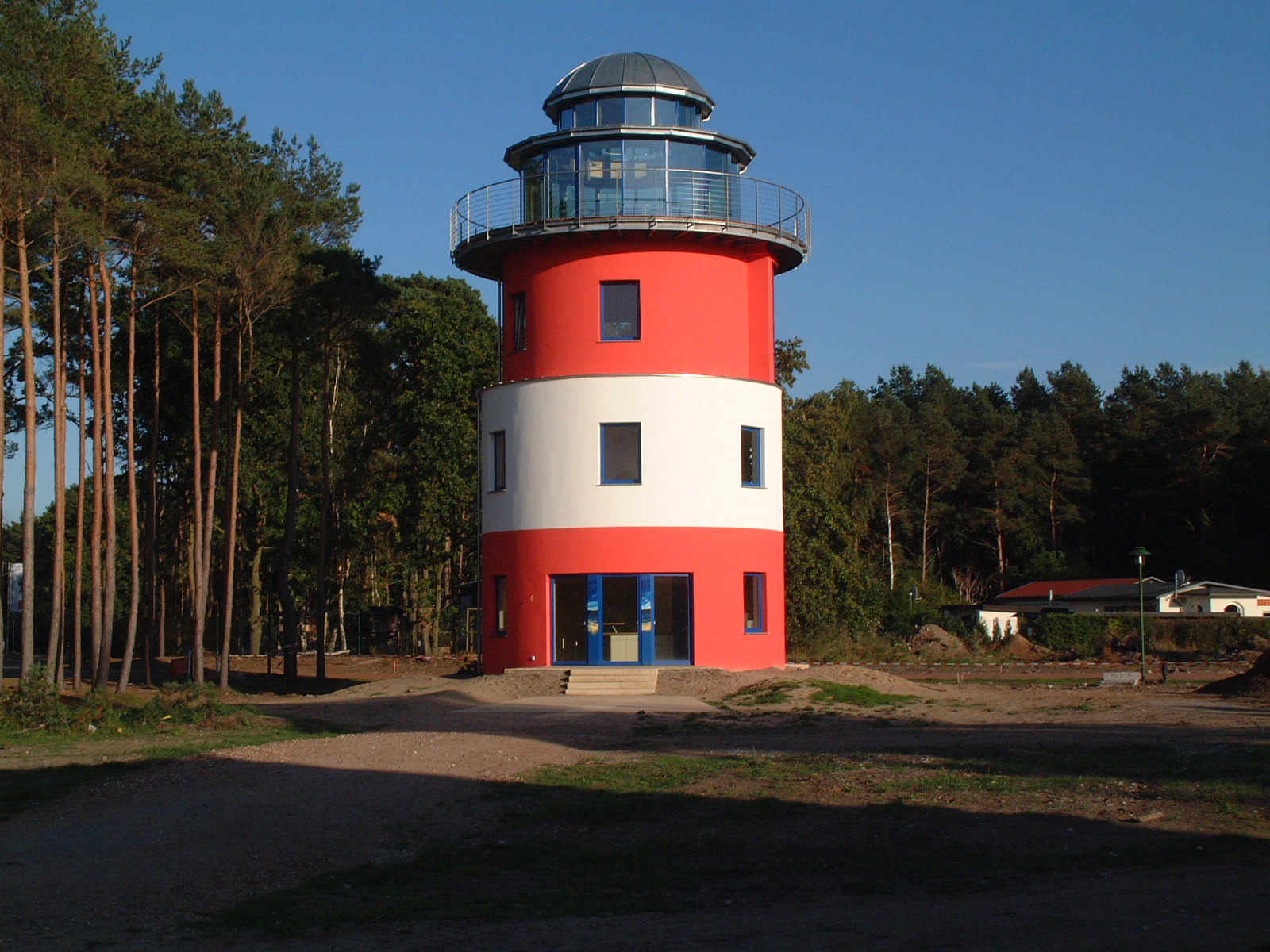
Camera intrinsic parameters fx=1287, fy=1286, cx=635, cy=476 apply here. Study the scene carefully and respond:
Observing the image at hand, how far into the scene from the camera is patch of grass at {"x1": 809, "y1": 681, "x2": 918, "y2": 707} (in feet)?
77.4

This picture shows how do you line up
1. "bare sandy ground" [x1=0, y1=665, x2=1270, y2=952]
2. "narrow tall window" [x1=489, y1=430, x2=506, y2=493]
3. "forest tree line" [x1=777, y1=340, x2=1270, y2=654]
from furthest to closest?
"forest tree line" [x1=777, y1=340, x2=1270, y2=654], "narrow tall window" [x1=489, y1=430, x2=506, y2=493], "bare sandy ground" [x1=0, y1=665, x2=1270, y2=952]

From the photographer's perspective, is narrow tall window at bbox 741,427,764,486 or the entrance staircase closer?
the entrance staircase

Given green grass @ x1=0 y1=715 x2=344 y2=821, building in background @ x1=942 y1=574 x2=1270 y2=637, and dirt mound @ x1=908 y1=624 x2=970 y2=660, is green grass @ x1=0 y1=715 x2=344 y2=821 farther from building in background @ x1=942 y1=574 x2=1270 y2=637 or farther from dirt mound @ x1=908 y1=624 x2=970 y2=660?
building in background @ x1=942 y1=574 x2=1270 y2=637

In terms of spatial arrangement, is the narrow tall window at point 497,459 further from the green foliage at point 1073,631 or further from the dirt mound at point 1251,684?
the green foliage at point 1073,631

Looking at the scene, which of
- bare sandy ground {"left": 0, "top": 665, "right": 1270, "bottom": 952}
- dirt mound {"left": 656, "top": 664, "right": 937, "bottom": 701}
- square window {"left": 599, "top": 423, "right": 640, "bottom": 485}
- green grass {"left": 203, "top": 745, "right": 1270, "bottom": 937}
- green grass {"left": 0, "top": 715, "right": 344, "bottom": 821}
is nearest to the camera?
bare sandy ground {"left": 0, "top": 665, "right": 1270, "bottom": 952}

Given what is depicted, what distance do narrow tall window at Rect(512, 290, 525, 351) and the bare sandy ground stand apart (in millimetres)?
10950

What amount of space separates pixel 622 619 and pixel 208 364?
2138 centimetres

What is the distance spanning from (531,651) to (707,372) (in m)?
7.50

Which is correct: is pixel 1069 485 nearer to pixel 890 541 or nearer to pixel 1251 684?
pixel 890 541

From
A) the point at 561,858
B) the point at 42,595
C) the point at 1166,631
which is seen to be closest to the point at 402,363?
the point at 1166,631

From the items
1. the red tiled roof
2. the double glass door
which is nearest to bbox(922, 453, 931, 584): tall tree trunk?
the red tiled roof

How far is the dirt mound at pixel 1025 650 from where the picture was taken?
155 feet

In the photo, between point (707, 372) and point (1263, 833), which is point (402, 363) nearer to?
point (707, 372)

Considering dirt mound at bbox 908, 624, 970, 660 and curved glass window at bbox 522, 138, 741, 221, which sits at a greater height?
curved glass window at bbox 522, 138, 741, 221
